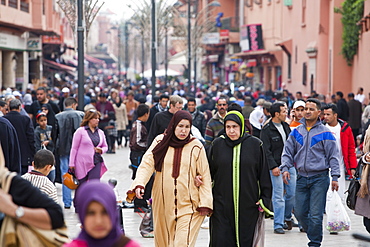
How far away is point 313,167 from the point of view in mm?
8453

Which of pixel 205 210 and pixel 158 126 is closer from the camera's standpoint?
pixel 205 210

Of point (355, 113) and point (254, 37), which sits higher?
point (254, 37)

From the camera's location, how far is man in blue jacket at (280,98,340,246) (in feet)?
27.6

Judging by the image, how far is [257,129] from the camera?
46.0 feet

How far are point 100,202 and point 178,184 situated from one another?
3.58 meters

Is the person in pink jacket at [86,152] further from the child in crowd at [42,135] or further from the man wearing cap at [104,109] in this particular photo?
the man wearing cap at [104,109]

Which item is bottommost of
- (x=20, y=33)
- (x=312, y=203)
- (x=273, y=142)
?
(x=312, y=203)

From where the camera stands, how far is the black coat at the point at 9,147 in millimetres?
8992

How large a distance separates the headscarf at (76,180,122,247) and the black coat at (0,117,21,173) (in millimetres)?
5434

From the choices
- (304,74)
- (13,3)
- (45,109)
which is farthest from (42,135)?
(304,74)

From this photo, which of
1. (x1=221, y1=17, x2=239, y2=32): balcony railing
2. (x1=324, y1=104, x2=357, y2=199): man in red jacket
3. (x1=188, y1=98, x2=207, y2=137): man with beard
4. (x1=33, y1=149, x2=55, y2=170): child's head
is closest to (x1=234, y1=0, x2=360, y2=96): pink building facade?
(x1=221, y1=17, x2=239, y2=32): balcony railing

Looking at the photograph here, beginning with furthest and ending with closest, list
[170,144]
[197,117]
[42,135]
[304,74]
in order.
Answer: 1. [304,74]
2. [197,117]
3. [42,135]
4. [170,144]

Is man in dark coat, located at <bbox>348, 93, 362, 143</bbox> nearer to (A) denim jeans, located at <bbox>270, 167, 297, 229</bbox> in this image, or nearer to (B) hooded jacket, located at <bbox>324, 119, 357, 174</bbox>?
(B) hooded jacket, located at <bbox>324, 119, 357, 174</bbox>

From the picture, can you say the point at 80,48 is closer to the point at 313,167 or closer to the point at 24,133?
the point at 24,133
